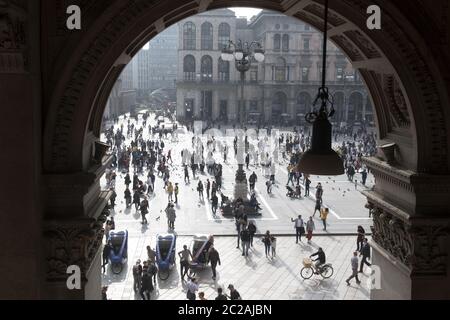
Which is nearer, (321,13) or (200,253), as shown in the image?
(321,13)

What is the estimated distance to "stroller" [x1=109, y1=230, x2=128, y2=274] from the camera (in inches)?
642

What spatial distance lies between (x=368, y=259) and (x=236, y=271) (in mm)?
4504

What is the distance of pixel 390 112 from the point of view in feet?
24.0

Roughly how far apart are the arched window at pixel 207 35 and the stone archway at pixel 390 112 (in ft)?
228

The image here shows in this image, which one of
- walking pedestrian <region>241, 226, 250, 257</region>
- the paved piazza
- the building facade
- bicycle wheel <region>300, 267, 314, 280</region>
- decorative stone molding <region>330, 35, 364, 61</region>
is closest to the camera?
decorative stone molding <region>330, 35, 364, 61</region>

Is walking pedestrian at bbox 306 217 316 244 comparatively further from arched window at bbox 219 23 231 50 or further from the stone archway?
Answer: arched window at bbox 219 23 231 50

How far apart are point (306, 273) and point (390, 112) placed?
→ 9.89 meters

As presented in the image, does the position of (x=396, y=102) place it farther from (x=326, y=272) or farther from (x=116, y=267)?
(x=116, y=267)

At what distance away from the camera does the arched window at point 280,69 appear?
243 feet

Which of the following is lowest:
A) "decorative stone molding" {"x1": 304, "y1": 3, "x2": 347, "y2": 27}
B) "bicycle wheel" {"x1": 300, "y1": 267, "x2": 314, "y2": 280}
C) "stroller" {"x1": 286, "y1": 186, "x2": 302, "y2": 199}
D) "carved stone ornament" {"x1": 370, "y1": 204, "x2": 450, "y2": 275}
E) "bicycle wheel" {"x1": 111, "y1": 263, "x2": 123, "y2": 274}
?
"bicycle wheel" {"x1": 300, "y1": 267, "x2": 314, "y2": 280}

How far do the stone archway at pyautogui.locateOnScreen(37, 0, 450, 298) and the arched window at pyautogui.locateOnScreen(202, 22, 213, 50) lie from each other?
6939 centimetres

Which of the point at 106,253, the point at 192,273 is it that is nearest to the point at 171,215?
the point at 106,253

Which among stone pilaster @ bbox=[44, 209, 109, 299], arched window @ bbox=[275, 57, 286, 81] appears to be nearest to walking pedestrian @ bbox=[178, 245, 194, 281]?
stone pilaster @ bbox=[44, 209, 109, 299]
